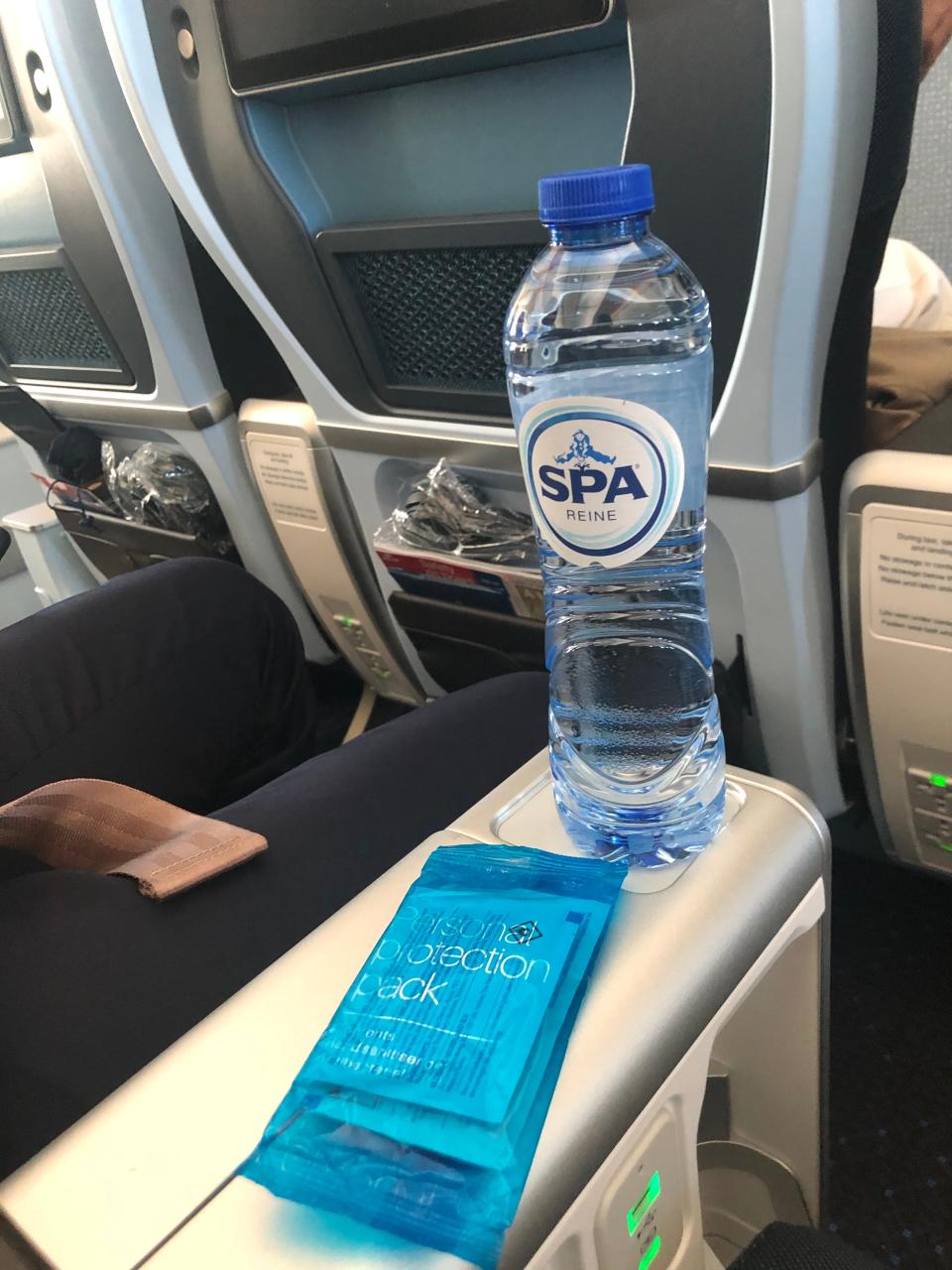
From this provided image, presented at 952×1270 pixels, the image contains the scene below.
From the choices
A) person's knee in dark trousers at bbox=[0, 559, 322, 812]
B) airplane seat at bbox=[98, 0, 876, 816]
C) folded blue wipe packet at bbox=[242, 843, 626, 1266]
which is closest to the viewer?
folded blue wipe packet at bbox=[242, 843, 626, 1266]

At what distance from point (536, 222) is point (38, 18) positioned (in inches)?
25.3

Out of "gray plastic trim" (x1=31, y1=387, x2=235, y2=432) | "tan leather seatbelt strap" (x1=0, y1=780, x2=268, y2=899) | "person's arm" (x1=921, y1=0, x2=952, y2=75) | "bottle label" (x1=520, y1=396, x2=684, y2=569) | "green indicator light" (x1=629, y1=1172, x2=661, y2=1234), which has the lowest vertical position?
"green indicator light" (x1=629, y1=1172, x2=661, y2=1234)

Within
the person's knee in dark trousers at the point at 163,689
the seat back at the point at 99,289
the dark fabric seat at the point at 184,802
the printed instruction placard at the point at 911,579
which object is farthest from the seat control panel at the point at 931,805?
the seat back at the point at 99,289

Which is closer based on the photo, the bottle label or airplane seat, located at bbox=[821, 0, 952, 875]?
the bottle label

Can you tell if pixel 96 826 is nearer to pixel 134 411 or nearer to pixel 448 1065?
pixel 448 1065

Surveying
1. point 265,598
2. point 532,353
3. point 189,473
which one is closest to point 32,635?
point 265,598

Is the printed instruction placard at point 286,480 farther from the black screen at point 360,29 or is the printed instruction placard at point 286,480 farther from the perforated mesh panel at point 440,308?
the black screen at point 360,29

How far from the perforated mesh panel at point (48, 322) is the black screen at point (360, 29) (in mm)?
550

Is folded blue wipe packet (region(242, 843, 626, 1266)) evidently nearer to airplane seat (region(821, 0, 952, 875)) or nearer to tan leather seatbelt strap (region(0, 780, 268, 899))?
tan leather seatbelt strap (region(0, 780, 268, 899))

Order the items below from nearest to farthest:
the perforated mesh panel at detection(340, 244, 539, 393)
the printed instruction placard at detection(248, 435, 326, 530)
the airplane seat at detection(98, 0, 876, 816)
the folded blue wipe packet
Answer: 1. the folded blue wipe packet
2. the airplane seat at detection(98, 0, 876, 816)
3. the perforated mesh panel at detection(340, 244, 539, 393)
4. the printed instruction placard at detection(248, 435, 326, 530)

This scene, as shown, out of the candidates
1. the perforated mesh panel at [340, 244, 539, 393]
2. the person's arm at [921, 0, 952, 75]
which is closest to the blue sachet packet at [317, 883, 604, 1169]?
the perforated mesh panel at [340, 244, 539, 393]

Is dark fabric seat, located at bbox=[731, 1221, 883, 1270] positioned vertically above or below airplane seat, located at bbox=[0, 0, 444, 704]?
below

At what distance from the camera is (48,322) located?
1.34 m

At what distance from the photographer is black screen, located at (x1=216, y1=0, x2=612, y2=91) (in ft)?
2.06
